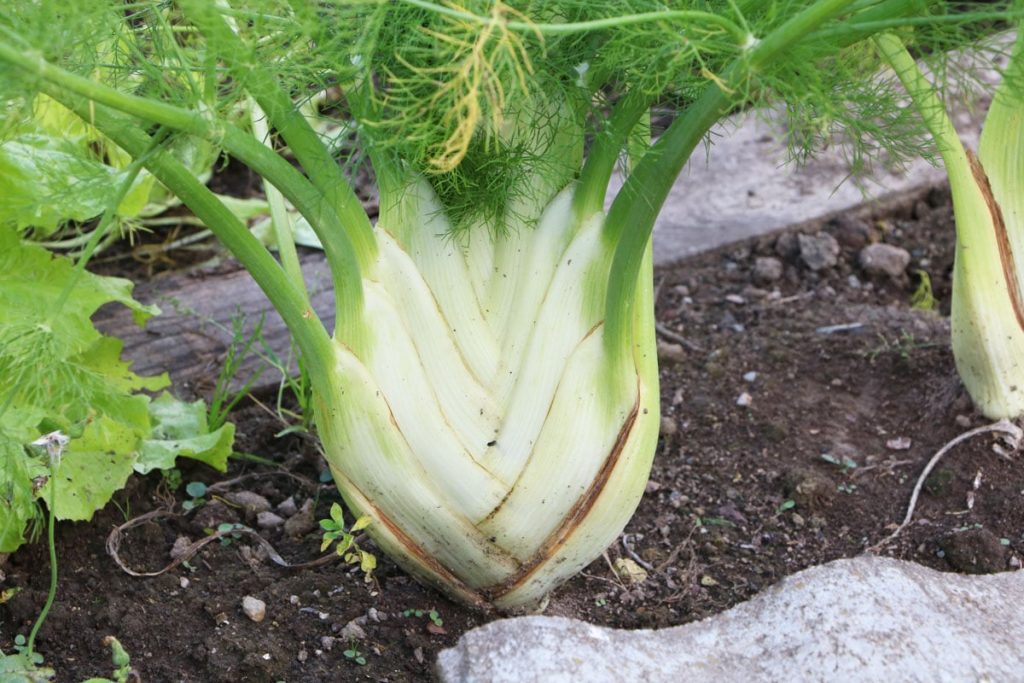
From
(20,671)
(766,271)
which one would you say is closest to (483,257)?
(20,671)

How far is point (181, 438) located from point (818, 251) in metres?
1.35

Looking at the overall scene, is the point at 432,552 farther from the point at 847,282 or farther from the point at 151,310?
the point at 847,282

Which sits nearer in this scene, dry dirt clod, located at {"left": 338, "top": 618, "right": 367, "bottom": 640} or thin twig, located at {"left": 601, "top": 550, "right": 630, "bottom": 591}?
dry dirt clod, located at {"left": 338, "top": 618, "right": 367, "bottom": 640}

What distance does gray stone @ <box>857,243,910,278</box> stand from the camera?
235cm

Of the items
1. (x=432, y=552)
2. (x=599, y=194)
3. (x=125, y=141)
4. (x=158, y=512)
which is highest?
(x=125, y=141)

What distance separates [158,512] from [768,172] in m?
1.73

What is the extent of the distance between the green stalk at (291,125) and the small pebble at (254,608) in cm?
44

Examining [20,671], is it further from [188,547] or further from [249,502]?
[249,502]

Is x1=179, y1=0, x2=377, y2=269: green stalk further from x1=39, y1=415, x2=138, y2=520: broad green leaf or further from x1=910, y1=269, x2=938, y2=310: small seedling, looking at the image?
x1=910, y1=269, x2=938, y2=310: small seedling

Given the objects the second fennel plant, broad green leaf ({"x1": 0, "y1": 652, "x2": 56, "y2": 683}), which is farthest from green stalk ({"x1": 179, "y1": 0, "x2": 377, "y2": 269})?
broad green leaf ({"x1": 0, "y1": 652, "x2": 56, "y2": 683})

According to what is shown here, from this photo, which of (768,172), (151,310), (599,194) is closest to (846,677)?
(599,194)

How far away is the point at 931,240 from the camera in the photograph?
8.17 ft

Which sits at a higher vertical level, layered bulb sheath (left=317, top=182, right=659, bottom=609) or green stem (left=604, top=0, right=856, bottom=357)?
green stem (left=604, top=0, right=856, bottom=357)

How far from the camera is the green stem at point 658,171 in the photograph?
0.98m
